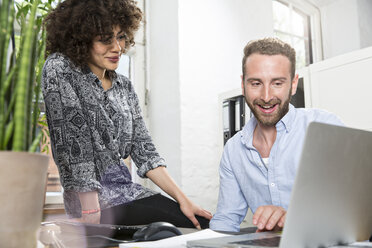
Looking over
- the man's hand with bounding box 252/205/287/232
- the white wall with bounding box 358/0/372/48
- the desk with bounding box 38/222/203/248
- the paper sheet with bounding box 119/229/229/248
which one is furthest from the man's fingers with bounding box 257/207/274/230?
the white wall with bounding box 358/0/372/48

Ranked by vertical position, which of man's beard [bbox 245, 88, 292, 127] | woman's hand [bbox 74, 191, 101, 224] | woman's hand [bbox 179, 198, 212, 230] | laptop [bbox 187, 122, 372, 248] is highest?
man's beard [bbox 245, 88, 292, 127]

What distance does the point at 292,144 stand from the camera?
4.02 ft

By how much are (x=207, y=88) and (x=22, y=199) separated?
9.18 ft

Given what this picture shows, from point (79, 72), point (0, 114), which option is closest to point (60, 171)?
point (79, 72)

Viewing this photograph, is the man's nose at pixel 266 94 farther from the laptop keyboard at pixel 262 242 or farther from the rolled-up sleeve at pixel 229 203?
the laptop keyboard at pixel 262 242

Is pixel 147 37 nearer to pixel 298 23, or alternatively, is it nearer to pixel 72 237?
pixel 298 23

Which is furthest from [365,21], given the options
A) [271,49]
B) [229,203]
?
[229,203]

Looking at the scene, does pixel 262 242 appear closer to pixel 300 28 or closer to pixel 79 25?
pixel 79 25

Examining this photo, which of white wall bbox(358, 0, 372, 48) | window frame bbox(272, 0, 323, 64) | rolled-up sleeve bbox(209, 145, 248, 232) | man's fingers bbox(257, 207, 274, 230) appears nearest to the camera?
A: man's fingers bbox(257, 207, 274, 230)

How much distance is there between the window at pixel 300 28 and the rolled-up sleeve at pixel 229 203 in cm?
294

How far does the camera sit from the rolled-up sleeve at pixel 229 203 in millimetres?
1153

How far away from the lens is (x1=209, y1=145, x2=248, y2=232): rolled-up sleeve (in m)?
1.15

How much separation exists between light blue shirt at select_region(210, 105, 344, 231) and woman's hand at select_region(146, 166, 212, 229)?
0.68ft

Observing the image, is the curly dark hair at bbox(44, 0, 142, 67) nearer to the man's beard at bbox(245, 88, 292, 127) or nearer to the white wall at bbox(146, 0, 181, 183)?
the man's beard at bbox(245, 88, 292, 127)
